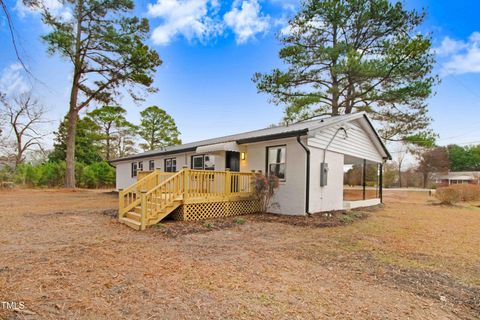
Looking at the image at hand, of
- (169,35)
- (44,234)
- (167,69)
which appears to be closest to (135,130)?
(167,69)

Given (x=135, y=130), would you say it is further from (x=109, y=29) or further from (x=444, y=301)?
(x=444, y=301)

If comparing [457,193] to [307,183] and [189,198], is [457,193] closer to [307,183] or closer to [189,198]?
[307,183]

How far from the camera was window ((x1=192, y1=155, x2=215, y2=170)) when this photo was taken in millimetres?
11963

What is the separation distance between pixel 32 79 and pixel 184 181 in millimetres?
4802

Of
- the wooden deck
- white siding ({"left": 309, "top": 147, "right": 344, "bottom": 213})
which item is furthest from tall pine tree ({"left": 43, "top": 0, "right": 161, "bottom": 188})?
white siding ({"left": 309, "top": 147, "right": 344, "bottom": 213})

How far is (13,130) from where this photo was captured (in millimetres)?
24359

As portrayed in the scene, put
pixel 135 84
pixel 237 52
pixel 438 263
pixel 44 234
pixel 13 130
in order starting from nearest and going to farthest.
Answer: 1. pixel 438 263
2. pixel 44 234
3. pixel 237 52
4. pixel 135 84
5. pixel 13 130

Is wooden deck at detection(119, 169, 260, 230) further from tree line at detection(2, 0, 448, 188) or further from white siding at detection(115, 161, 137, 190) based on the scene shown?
white siding at detection(115, 161, 137, 190)

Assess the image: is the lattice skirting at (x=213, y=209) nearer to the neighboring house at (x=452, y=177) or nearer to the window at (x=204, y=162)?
the window at (x=204, y=162)

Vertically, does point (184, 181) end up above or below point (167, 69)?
below

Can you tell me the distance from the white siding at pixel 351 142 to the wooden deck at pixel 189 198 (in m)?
2.76

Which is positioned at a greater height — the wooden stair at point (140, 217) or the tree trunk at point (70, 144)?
the tree trunk at point (70, 144)

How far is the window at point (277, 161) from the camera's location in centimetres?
935

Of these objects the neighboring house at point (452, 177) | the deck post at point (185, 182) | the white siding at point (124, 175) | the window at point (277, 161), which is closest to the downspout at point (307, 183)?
the window at point (277, 161)
